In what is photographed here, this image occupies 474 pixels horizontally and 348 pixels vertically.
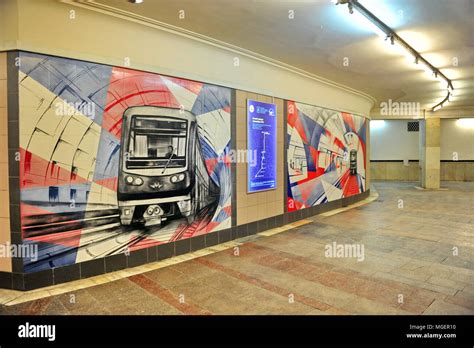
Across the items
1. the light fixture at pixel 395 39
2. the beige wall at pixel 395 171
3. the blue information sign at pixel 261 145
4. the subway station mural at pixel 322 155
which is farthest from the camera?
the beige wall at pixel 395 171

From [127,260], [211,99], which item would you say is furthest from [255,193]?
[127,260]

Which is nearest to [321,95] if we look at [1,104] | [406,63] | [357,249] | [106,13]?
[406,63]

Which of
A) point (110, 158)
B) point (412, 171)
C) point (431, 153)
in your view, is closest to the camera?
point (110, 158)

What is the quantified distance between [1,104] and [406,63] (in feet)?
22.4

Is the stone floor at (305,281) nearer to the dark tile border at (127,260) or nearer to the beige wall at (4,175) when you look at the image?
the dark tile border at (127,260)

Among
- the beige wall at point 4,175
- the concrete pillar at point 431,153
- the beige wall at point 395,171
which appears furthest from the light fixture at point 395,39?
the beige wall at point 395,171

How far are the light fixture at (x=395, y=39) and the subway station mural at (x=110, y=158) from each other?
7.90ft

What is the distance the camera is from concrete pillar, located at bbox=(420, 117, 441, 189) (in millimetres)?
13805

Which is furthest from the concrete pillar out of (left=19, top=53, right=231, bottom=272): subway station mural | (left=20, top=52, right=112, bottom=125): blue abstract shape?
(left=20, top=52, right=112, bottom=125): blue abstract shape

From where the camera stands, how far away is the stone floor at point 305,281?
3.34 metres

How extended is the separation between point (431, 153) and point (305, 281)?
12.5 meters

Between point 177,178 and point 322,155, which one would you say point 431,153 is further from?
point 177,178

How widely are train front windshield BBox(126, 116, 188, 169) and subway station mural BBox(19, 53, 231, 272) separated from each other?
1cm

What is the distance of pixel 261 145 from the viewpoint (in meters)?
6.46
